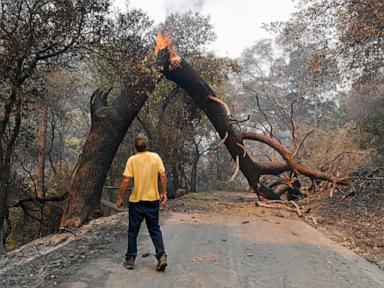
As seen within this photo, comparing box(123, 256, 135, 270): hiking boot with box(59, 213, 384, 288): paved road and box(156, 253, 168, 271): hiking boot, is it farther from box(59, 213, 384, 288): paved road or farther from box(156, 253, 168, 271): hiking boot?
box(156, 253, 168, 271): hiking boot

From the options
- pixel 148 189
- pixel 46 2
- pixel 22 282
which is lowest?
pixel 22 282

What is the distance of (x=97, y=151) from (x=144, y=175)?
4.94 m

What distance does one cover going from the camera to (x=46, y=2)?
8.72 m

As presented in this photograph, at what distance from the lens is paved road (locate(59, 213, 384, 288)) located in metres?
4.91

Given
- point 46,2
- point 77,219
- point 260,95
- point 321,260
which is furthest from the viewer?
point 260,95

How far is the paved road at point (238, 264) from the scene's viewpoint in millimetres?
4910

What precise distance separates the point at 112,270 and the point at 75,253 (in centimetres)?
119

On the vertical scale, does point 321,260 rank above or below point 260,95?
below

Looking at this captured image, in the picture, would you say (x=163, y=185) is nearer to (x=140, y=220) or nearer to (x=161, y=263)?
(x=140, y=220)

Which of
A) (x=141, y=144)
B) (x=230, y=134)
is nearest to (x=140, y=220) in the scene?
(x=141, y=144)

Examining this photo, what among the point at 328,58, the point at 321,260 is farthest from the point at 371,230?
the point at 328,58

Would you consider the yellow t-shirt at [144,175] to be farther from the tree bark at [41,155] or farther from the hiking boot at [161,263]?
the tree bark at [41,155]

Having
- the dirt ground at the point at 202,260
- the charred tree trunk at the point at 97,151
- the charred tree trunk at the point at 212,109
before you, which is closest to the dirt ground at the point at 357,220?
the dirt ground at the point at 202,260

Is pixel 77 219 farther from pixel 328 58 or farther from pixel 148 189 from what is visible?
pixel 328 58
